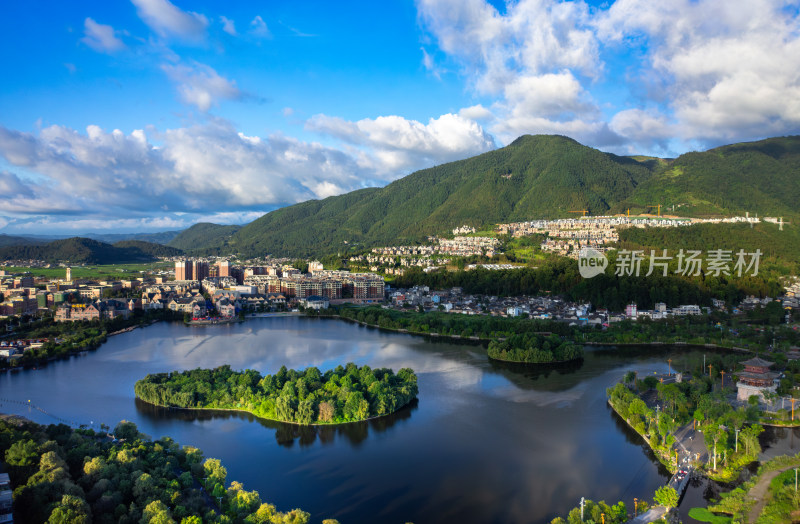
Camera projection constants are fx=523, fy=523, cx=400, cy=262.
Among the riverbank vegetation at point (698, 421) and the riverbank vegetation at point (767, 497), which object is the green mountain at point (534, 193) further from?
the riverbank vegetation at point (767, 497)

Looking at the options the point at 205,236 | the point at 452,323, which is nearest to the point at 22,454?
the point at 452,323

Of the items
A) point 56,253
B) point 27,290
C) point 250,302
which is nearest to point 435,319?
point 250,302

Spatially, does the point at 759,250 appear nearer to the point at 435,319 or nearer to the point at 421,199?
the point at 435,319

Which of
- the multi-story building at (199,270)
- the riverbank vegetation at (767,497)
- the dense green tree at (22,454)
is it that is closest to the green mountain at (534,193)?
the multi-story building at (199,270)

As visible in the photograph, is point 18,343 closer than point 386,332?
Yes

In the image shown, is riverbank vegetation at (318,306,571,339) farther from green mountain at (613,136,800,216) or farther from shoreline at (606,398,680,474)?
green mountain at (613,136,800,216)

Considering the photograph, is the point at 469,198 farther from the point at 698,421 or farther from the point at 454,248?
the point at 698,421
